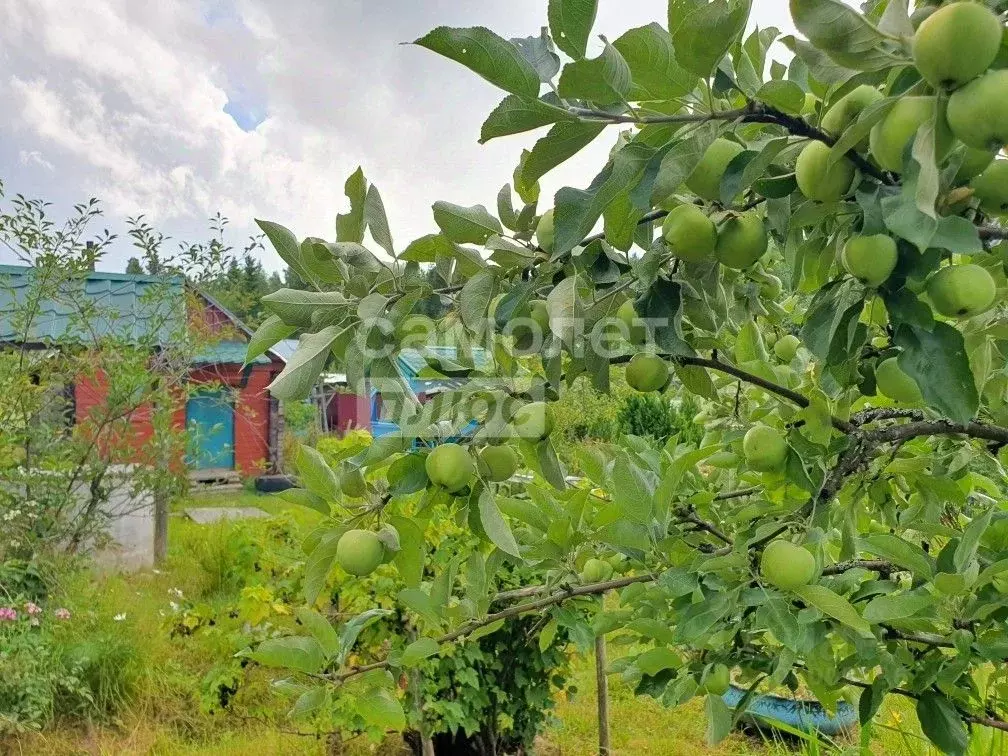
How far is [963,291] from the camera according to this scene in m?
0.63

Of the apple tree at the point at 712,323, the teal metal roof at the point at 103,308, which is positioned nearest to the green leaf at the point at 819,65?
the apple tree at the point at 712,323

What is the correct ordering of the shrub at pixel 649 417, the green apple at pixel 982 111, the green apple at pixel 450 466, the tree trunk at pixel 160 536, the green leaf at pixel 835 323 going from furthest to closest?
the shrub at pixel 649 417
the tree trunk at pixel 160 536
the green apple at pixel 450 466
the green leaf at pixel 835 323
the green apple at pixel 982 111

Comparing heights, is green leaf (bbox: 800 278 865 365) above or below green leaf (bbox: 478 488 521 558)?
above

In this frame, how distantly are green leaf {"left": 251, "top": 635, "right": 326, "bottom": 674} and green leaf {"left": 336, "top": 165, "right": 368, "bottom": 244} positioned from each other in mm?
513

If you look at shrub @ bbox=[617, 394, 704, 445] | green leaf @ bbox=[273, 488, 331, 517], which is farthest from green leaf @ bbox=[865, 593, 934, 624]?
shrub @ bbox=[617, 394, 704, 445]

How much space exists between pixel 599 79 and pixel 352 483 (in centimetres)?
50

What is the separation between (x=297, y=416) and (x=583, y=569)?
11.7 m

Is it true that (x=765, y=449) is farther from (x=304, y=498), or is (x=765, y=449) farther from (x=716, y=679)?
(x=304, y=498)

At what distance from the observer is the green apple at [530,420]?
808mm

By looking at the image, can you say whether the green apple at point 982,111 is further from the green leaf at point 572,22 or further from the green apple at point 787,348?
the green apple at point 787,348

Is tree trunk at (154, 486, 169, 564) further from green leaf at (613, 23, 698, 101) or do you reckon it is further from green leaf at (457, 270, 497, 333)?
green leaf at (613, 23, 698, 101)

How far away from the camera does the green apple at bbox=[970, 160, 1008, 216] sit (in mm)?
571

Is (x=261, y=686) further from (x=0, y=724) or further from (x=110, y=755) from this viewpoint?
(x=0, y=724)

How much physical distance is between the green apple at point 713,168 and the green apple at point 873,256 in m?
0.13
